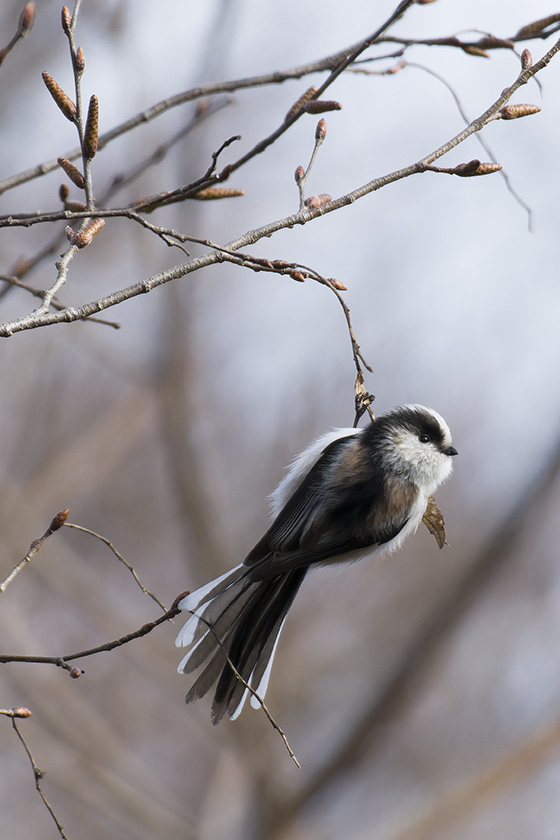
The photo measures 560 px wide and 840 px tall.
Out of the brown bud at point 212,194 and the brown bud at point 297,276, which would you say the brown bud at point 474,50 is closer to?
the brown bud at point 212,194

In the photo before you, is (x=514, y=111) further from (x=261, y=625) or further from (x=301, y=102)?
(x=261, y=625)

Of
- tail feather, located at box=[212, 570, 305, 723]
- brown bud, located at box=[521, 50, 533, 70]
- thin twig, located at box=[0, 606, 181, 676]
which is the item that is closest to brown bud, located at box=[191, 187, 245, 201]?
brown bud, located at box=[521, 50, 533, 70]

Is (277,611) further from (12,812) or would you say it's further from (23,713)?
(12,812)

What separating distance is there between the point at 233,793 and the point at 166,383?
3586 millimetres

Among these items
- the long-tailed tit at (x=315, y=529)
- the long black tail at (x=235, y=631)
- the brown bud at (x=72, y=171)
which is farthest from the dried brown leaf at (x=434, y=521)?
the brown bud at (x=72, y=171)

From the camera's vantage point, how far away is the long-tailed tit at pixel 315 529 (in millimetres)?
2379

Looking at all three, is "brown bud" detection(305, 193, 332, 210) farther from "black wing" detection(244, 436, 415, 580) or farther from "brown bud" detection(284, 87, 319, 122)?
"black wing" detection(244, 436, 415, 580)

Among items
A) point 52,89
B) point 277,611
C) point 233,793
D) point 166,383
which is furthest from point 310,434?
point 52,89

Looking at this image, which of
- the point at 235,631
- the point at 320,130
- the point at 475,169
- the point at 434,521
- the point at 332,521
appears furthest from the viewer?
the point at 235,631

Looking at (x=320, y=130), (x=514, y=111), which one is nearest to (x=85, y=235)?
(x=320, y=130)

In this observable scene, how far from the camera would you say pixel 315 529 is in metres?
2.39

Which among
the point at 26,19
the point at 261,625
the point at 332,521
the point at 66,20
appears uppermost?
the point at 26,19

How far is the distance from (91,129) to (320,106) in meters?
0.60

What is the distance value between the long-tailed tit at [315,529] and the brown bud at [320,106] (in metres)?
1.01
